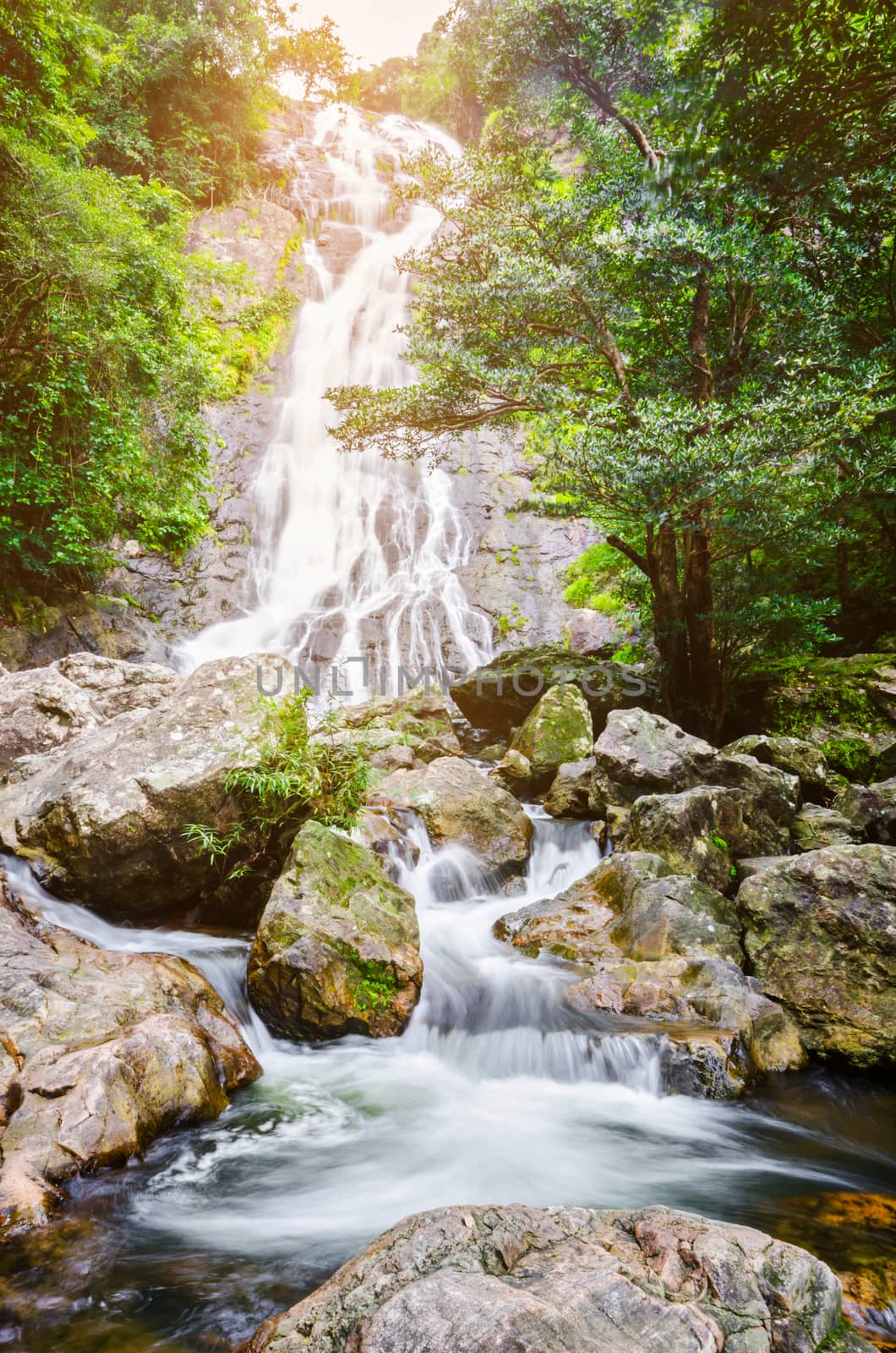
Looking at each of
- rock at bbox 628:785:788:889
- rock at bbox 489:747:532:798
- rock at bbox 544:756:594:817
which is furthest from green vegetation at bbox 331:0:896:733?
rock at bbox 628:785:788:889

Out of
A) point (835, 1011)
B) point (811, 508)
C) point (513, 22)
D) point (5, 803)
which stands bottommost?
point (835, 1011)

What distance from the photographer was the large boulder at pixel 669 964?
407 cm

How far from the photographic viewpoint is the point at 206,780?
5.00 metres

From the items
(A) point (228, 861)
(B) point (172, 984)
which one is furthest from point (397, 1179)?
(A) point (228, 861)

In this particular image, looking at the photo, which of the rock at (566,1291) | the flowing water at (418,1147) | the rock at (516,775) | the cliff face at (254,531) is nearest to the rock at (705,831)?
the flowing water at (418,1147)

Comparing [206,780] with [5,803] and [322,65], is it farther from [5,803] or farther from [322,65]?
[322,65]

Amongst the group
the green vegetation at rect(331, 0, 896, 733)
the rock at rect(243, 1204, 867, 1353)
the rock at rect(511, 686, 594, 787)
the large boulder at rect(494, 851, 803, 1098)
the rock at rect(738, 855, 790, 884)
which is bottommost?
the large boulder at rect(494, 851, 803, 1098)

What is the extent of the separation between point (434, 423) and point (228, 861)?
7.32m

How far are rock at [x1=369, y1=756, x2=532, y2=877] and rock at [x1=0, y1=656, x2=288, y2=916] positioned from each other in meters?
2.34

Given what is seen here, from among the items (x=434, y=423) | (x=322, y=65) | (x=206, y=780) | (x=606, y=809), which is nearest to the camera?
(x=206, y=780)

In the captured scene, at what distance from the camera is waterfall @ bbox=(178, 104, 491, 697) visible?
16688mm

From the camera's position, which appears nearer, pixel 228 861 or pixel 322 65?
pixel 228 861

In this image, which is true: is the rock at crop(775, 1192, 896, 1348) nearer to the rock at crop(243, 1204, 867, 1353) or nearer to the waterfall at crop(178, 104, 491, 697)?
the rock at crop(243, 1204, 867, 1353)

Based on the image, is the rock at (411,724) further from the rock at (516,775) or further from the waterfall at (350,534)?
the waterfall at (350,534)
